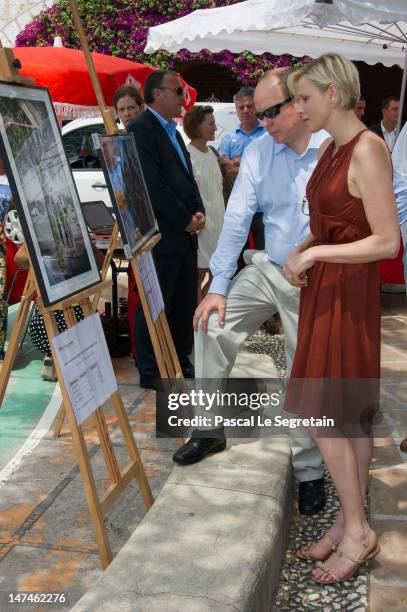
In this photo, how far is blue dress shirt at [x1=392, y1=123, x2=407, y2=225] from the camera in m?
4.21

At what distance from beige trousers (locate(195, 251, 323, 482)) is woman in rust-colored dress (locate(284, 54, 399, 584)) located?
1.41 feet

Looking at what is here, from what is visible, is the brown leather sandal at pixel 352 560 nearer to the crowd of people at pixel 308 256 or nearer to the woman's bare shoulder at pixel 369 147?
the crowd of people at pixel 308 256

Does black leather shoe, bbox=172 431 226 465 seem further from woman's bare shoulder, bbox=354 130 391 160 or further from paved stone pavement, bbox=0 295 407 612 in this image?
woman's bare shoulder, bbox=354 130 391 160

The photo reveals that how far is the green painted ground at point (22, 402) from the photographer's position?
15.2 ft

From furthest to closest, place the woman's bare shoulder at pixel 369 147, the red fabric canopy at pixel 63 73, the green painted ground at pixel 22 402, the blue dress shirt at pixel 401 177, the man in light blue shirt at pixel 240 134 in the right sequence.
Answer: the man in light blue shirt at pixel 240 134 < the red fabric canopy at pixel 63 73 < the green painted ground at pixel 22 402 < the blue dress shirt at pixel 401 177 < the woman's bare shoulder at pixel 369 147

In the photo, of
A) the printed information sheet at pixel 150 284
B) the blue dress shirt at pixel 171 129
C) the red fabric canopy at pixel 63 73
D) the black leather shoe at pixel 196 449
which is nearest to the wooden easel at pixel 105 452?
the black leather shoe at pixel 196 449

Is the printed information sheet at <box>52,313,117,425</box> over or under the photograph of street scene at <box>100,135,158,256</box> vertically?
under

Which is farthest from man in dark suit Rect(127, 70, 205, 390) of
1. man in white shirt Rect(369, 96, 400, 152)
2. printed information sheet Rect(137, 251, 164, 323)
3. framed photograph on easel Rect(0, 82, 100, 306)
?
man in white shirt Rect(369, 96, 400, 152)

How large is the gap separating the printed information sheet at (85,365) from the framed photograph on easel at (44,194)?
158 mm

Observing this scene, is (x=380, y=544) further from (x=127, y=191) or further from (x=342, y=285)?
(x=127, y=191)

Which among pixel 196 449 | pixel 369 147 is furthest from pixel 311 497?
pixel 369 147

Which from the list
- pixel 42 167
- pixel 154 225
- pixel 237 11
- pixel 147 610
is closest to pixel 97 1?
pixel 237 11

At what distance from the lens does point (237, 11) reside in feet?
27.3

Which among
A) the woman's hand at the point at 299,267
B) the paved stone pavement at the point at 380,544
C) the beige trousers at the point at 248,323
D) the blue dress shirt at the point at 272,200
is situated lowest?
the paved stone pavement at the point at 380,544
